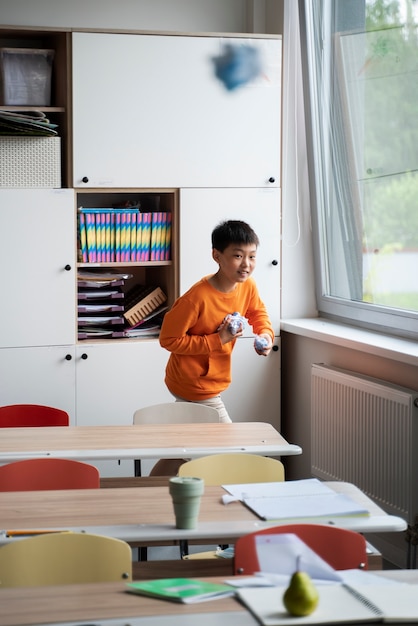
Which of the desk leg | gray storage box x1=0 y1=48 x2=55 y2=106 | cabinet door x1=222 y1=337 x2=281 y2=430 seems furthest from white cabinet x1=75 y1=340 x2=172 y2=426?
the desk leg

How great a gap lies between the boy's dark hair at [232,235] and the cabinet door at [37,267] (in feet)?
3.36

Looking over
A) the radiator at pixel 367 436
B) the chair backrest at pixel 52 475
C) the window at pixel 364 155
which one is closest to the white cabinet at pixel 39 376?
the radiator at pixel 367 436

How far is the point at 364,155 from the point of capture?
4715 mm

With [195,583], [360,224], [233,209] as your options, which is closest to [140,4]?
[233,209]

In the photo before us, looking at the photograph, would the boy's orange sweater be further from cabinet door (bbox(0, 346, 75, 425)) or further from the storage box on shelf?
the storage box on shelf

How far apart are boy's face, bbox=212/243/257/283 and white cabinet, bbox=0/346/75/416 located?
1176mm

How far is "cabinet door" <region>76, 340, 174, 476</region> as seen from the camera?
4.96 metres

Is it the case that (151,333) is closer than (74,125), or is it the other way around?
(74,125)

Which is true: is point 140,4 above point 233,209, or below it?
above

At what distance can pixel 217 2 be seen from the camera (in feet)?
17.8

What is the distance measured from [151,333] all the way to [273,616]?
338 cm

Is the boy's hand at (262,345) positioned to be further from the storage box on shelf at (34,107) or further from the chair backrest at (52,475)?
the storage box on shelf at (34,107)

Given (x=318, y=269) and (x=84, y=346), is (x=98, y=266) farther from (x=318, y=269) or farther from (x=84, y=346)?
(x=318, y=269)

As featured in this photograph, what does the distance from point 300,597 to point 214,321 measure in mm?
2479
